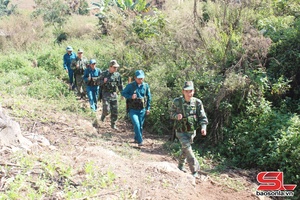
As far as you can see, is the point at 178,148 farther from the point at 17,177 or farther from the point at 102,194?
the point at 17,177

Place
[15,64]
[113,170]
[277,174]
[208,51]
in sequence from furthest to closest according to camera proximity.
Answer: [15,64] → [208,51] → [277,174] → [113,170]

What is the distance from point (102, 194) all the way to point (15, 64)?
36.7 feet

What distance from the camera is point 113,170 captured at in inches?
188

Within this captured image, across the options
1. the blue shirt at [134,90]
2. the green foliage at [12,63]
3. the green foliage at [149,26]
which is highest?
the green foliage at [149,26]

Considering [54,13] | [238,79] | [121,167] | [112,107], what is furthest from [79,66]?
[54,13]

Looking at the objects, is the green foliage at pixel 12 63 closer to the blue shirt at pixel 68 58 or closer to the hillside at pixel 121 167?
the blue shirt at pixel 68 58

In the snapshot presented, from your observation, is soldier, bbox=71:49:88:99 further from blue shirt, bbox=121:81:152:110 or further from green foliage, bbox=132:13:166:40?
blue shirt, bbox=121:81:152:110

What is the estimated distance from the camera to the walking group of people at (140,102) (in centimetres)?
550

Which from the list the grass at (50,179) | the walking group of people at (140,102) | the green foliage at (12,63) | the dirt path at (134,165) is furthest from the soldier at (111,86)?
the green foliage at (12,63)

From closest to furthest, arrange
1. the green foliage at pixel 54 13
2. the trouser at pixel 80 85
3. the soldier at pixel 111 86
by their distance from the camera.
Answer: the soldier at pixel 111 86
the trouser at pixel 80 85
the green foliage at pixel 54 13

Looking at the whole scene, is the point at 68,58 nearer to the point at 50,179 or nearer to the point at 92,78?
the point at 92,78

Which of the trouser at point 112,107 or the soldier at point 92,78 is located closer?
the trouser at point 112,107

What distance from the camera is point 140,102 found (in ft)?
23.1

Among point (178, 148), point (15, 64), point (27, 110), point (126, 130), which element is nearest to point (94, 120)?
point (126, 130)
